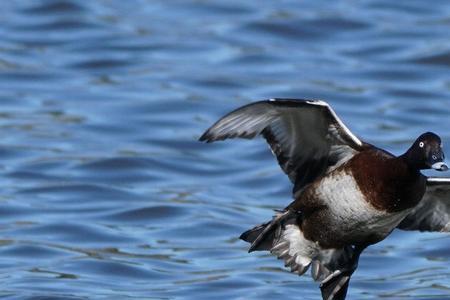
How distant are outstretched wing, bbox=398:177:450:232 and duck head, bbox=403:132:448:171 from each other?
0.86m

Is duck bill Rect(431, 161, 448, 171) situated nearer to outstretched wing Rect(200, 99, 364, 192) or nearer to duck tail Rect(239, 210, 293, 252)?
outstretched wing Rect(200, 99, 364, 192)

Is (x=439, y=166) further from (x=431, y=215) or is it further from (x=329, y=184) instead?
(x=431, y=215)

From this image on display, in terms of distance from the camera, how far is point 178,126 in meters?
13.2

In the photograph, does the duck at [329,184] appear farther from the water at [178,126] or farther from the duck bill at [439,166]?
the water at [178,126]

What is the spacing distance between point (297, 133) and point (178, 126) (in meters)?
5.19

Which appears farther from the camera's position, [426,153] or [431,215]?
[431,215]

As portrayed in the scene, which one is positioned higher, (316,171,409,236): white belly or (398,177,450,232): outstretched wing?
(316,171,409,236): white belly

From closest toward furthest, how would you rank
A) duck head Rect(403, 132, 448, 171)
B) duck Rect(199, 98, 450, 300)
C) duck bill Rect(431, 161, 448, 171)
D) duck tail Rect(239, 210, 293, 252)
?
duck bill Rect(431, 161, 448, 171)
duck head Rect(403, 132, 448, 171)
duck Rect(199, 98, 450, 300)
duck tail Rect(239, 210, 293, 252)

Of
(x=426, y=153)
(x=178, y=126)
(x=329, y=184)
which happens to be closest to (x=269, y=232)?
(x=329, y=184)

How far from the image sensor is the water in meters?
9.81

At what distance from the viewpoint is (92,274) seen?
9664 mm

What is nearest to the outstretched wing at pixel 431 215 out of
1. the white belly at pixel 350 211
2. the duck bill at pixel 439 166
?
the white belly at pixel 350 211

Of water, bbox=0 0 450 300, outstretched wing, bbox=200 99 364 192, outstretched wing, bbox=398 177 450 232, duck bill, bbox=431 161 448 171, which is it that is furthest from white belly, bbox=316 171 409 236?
water, bbox=0 0 450 300

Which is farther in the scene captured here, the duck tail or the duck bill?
the duck tail
